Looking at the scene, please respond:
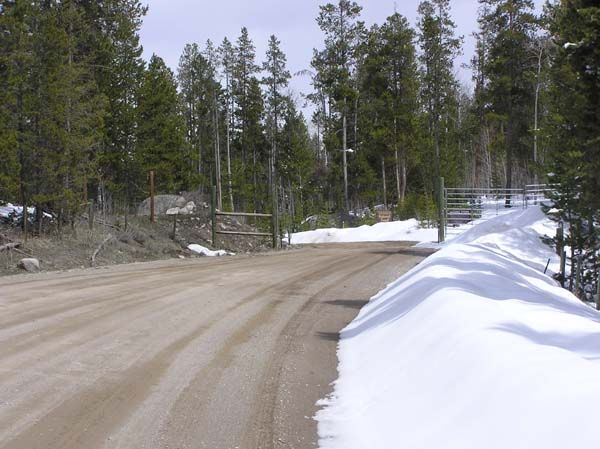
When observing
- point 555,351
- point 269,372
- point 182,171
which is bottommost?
point 269,372

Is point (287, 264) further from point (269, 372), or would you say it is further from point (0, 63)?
point (269, 372)

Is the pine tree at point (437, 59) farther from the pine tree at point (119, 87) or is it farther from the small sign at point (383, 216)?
the pine tree at point (119, 87)

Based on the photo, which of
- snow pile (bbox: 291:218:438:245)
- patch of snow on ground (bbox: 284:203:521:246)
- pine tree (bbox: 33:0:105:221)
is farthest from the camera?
snow pile (bbox: 291:218:438:245)

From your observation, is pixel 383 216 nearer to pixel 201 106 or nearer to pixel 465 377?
pixel 201 106

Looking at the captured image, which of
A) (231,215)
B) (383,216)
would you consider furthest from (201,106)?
(231,215)

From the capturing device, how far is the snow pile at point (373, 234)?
32.3 m

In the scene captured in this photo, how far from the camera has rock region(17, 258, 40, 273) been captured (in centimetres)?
1519

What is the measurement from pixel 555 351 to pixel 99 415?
3.57 meters

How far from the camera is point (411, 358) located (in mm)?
5684

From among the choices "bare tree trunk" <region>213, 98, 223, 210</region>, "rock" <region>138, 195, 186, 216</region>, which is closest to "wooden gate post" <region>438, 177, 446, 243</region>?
"rock" <region>138, 195, 186, 216</region>

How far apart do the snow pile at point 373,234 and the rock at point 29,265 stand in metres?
17.8

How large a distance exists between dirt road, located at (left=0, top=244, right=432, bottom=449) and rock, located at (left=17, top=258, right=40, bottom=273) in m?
2.30

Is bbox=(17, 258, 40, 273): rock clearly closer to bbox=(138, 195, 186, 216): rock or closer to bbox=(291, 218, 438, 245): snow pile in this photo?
bbox=(138, 195, 186, 216): rock

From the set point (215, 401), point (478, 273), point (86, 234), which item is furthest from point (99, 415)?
point (86, 234)
